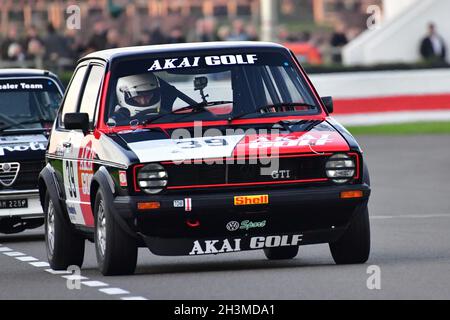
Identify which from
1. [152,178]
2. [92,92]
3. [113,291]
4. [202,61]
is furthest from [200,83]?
[113,291]

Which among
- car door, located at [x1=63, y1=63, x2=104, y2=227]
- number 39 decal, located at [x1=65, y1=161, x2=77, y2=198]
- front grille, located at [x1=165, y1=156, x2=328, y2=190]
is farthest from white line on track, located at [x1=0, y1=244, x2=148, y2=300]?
front grille, located at [x1=165, y1=156, x2=328, y2=190]

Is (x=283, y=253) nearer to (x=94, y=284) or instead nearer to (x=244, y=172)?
(x=244, y=172)

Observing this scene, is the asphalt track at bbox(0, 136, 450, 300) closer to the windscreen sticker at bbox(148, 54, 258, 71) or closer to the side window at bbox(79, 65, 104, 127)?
the side window at bbox(79, 65, 104, 127)

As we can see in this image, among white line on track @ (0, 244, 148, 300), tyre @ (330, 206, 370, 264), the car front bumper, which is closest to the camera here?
white line on track @ (0, 244, 148, 300)

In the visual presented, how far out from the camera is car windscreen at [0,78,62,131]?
17.8 m

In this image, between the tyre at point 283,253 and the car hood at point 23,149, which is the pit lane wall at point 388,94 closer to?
the car hood at point 23,149

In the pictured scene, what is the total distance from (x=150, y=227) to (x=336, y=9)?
2366 inches

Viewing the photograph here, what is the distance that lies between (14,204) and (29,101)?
5.13 ft

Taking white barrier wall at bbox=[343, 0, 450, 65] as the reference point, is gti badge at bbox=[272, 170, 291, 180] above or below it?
above

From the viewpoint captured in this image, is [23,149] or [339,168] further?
[23,149]

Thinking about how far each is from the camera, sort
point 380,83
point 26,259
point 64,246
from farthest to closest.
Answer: point 380,83 < point 26,259 < point 64,246

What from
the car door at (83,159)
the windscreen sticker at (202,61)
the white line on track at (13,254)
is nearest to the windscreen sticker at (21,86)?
the white line on track at (13,254)

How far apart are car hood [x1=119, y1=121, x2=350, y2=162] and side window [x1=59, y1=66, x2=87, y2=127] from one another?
4.80 ft

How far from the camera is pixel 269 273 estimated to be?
12359mm
